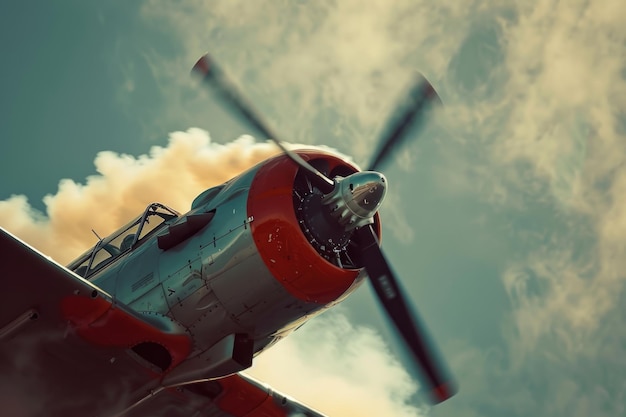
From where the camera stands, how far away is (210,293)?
9.86 meters

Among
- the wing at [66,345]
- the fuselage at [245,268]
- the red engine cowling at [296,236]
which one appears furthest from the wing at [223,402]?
the red engine cowling at [296,236]

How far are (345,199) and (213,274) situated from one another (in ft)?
6.74

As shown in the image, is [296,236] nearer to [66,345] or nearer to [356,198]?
[356,198]

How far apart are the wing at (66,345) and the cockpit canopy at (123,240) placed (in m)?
1.92

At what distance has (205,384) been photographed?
1149 centimetres

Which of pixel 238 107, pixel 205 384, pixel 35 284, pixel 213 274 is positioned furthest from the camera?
pixel 205 384

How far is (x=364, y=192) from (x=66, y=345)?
450cm

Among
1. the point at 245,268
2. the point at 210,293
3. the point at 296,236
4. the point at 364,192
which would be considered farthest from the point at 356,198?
the point at 210,293

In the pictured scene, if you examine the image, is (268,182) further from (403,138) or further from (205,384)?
(205,384)

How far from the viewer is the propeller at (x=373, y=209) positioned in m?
9.54

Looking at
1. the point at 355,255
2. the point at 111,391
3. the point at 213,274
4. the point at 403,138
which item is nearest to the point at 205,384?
the point at 111,391

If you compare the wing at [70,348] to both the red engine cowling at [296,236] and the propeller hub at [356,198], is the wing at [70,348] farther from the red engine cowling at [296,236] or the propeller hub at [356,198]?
the propeller hub at [356,198]

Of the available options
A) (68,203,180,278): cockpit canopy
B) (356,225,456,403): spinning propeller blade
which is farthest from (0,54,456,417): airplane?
(68,203,180,278): cockpit canopy

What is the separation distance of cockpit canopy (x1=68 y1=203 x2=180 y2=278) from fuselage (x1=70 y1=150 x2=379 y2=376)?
0.86 meters
